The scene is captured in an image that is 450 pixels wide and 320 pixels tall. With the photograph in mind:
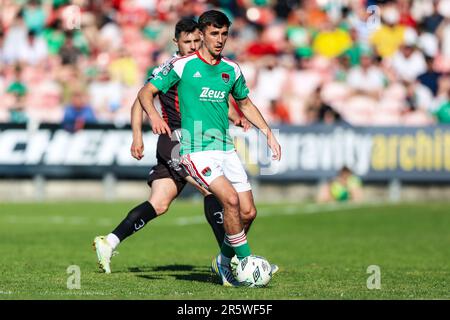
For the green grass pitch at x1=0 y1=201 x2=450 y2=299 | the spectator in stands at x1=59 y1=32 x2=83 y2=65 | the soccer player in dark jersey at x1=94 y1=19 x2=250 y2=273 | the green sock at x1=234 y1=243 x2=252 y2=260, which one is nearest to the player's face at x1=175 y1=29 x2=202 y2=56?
the soccer player in dark jersey at x1=94 y1=19 x2=250 y2=273

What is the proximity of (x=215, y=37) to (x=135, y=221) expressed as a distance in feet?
7.79

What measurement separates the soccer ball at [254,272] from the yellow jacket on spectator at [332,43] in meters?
18.1

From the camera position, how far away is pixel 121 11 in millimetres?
30344

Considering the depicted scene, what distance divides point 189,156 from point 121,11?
20.3 m

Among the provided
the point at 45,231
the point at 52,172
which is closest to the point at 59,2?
the point at 52,172

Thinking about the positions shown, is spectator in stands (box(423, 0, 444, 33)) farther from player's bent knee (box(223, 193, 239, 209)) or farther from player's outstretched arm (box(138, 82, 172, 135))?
player's bent knee (box(223, 193, 239, 209))

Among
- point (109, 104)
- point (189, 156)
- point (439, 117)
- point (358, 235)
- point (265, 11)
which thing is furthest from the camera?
point (265, 11)

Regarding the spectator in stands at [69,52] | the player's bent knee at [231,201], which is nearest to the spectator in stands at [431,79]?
the spectator in stands at [69,52]

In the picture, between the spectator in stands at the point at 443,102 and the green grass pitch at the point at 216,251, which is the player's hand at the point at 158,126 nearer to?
the green grass pitch at the point at 216,251

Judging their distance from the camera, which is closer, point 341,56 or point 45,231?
point 45,231

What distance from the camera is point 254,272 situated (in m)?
10.3

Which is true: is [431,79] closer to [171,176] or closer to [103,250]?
[171,176]

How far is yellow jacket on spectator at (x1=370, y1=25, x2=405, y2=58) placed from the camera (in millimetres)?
27812

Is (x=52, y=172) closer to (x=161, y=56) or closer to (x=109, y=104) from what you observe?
(x=109, y=104)
